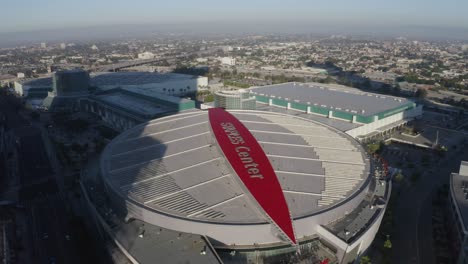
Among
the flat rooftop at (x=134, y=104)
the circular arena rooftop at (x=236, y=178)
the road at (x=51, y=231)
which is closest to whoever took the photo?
the circular arena rooftop at (x=236, y=178)

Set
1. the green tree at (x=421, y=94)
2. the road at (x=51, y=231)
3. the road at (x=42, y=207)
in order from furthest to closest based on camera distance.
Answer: the green tree at (x=421, y=94) → the road at (x=42, y=207) → the road at (x=51, y=231)

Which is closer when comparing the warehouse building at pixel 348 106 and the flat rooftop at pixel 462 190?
the flat rooftop at pixel 462 190

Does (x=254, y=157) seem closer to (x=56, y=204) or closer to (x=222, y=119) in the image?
(x=222, y=119)

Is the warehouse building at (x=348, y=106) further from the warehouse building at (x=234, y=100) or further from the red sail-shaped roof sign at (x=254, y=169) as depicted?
the red sail-shaped roof sign at (x=254, y=169)

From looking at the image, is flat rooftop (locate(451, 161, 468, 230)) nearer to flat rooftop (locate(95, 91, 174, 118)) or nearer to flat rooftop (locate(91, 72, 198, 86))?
flat rooftop (locate(95, 91, 174, 118))

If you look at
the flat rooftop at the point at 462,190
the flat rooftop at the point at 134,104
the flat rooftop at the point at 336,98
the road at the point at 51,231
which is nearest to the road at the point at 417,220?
the flat rooftop at the point at 462,190

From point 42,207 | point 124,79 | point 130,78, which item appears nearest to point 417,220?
point 42,207

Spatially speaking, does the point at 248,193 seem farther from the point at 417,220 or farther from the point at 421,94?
the point at 421,94

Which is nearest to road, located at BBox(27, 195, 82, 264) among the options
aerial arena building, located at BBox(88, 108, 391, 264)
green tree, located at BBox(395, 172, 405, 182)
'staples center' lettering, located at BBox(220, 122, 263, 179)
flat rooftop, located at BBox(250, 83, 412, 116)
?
aerial arena building, located at BBox(88, 108, 391, 264)
